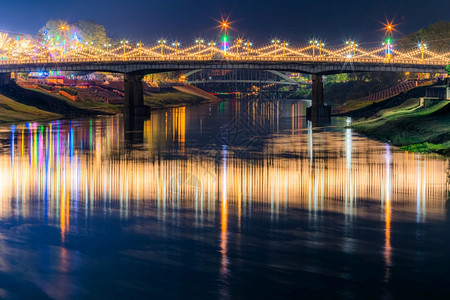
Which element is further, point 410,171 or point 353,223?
point 410,171

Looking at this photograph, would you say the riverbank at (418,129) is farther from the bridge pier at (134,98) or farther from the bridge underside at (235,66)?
the bridge pier at (134,98)

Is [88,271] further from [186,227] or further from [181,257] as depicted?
[186,227]

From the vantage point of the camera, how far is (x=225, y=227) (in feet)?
85.3

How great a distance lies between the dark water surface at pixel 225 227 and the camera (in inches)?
758

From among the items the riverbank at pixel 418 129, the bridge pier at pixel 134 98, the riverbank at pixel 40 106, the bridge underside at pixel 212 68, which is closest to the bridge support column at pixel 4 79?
the bridge underside at pixel 212 68

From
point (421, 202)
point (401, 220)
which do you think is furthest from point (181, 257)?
point (421, 202)

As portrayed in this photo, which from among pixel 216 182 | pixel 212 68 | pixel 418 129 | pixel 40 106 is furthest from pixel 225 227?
pixel 212 68

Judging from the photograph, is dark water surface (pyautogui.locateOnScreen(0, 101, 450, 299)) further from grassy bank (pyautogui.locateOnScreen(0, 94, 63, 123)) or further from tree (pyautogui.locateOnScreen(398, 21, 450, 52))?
tree (pyautogui.locateOnScreen(398, 21, 450, 52))

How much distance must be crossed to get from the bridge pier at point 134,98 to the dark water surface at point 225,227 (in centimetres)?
8331

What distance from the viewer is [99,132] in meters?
80.2

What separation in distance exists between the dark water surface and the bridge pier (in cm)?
8331

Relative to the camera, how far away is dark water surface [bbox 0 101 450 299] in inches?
758

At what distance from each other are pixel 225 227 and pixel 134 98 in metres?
112

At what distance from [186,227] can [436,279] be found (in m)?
9.57
